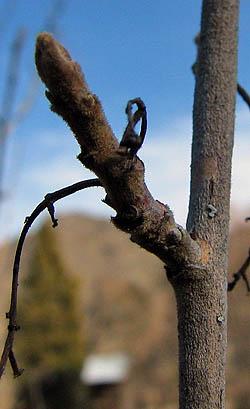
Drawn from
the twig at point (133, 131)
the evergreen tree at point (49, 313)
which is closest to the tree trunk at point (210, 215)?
the twig at point (133, 131)

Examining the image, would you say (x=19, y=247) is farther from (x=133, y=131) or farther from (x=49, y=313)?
(x=49, y=313)

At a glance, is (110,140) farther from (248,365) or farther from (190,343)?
(248,365)

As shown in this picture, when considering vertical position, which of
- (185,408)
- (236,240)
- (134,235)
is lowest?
(185,408)

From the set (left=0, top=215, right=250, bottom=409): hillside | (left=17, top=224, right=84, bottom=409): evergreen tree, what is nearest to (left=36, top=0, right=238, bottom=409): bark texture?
(left=0, top=215, right=250, bottom=409): hillside

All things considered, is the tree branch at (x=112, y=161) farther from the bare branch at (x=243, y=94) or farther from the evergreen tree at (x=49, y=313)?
the evergreen tree at (x=49, y=313)

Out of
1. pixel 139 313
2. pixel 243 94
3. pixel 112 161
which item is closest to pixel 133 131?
pixel 112 161

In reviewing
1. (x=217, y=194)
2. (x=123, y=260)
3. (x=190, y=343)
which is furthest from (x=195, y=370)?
(x=123, y=260)

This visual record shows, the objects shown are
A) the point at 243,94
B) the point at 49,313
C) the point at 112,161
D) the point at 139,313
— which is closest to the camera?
the point at 112,161
